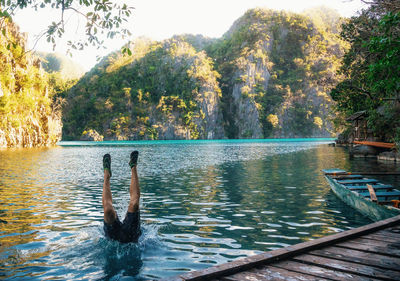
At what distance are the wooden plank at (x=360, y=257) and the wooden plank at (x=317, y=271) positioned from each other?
548 millimetres

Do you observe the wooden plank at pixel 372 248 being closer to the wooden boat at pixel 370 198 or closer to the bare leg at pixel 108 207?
the wooden boat at pixel 370 198

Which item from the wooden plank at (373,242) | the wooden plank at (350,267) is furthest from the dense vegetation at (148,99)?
the wooden plank at (350,267)

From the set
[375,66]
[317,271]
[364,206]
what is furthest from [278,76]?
[317,271]

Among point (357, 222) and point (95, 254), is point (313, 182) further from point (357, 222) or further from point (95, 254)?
point (95, 254)

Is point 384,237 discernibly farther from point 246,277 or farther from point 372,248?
point 246,277

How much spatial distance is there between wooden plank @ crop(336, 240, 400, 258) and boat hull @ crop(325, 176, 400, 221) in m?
3.57

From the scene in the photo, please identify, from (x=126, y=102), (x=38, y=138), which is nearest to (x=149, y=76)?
(x=126, y=102)

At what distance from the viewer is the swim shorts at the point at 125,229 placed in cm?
729

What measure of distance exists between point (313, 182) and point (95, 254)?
14.4 m

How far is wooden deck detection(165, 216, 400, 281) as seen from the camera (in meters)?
4.21

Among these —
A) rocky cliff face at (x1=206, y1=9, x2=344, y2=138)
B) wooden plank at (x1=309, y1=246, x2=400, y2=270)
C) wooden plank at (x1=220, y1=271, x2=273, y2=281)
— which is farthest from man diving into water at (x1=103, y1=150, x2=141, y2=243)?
rocky cliff face at (x1=206, y1=9, x2=344, y2=138)

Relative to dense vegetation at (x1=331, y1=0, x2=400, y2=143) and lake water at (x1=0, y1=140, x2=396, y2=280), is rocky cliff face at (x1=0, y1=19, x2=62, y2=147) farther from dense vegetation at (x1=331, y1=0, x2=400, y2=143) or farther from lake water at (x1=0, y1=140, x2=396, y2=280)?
dense vegetation at (x1=331, y1=0, x2=400, y2=143)

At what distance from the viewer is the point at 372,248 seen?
5.34 m

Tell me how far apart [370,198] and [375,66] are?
484cm
